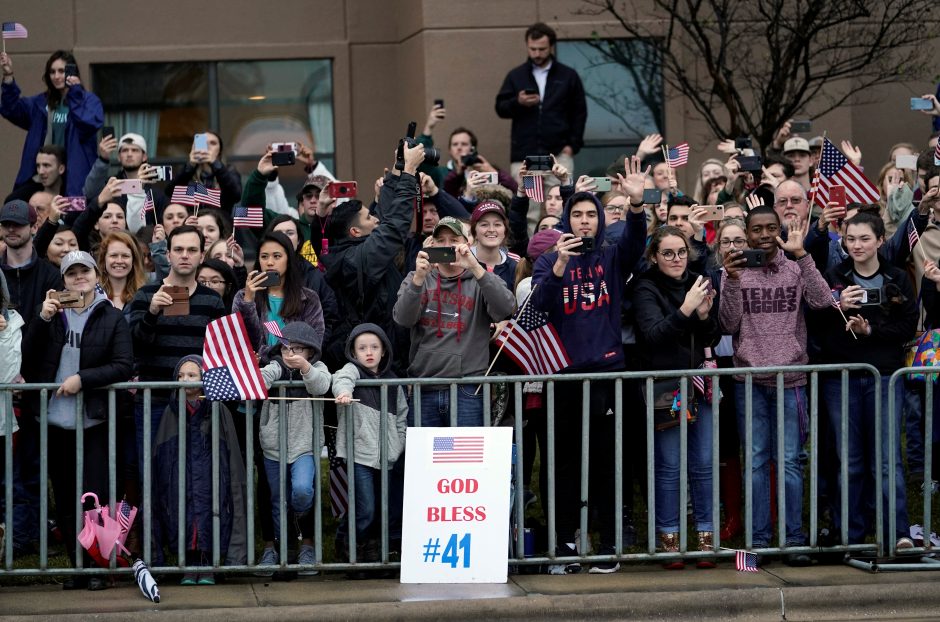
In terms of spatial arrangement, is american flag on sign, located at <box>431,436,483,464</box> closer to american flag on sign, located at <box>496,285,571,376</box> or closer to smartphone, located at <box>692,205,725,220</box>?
american flag on sign, located at <box>496,285,571,376</box>

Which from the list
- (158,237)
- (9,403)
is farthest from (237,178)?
(9,403)

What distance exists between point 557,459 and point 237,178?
4.85 meters

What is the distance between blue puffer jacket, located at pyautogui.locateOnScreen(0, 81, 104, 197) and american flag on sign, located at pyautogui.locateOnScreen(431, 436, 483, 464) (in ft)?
19.8

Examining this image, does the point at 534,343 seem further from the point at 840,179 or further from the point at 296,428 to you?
the point at 840,179

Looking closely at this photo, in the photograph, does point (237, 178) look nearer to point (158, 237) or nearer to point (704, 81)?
point (158, 237)

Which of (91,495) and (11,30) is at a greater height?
(11,30)

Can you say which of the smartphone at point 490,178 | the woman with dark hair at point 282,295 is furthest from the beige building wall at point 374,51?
the woman with dark hair at point 282,295

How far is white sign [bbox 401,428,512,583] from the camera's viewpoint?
9195 millimetres

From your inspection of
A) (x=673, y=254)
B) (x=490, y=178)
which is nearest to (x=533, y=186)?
(x=490, y=178)

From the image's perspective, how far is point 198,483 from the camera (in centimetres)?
930

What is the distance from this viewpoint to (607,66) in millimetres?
17203

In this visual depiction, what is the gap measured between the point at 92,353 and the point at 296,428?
4.37 feet

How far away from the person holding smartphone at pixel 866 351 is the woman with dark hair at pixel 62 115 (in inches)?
287

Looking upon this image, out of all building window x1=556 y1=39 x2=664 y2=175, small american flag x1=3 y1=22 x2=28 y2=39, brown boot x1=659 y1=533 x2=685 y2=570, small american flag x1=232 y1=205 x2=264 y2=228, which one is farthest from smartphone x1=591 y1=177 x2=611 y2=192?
building window x1=556 y1=39 x2=664 y2=175
